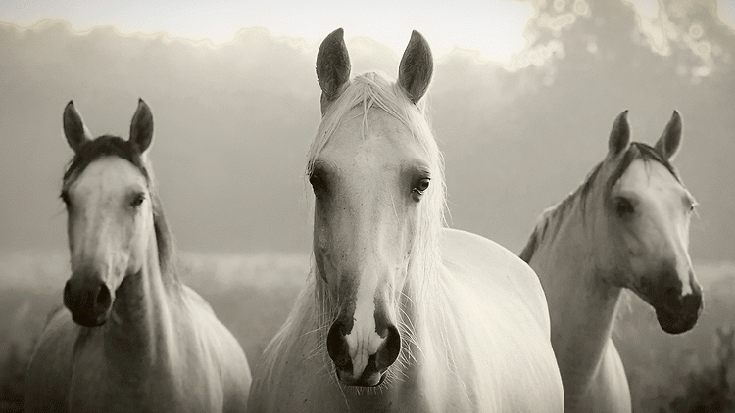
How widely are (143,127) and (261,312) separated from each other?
1.67 metres

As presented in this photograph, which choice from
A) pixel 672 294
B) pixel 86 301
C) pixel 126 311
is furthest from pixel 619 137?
pixel 86 301

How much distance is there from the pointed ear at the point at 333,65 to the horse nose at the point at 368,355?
25.6 inches

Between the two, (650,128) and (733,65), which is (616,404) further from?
(733,65)

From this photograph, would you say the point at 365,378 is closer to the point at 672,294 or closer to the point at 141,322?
the point at 141,322

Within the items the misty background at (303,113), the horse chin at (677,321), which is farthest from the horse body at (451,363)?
the misty background at (303,113)

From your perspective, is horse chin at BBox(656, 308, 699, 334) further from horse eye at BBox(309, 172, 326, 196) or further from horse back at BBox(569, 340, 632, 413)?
horse eye at BBox(309, 172, 326, 196)

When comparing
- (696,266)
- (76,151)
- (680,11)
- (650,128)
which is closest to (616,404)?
(696,266)

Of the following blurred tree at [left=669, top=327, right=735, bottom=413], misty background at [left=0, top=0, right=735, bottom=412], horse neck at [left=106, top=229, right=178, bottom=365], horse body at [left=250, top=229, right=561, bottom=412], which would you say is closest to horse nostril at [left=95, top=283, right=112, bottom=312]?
horse neck at [left=106, top=229, right=178, bottom=365]

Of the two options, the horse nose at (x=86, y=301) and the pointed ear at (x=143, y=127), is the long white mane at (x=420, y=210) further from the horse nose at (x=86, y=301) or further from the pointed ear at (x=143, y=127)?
the pointed ear at (x=143, y=127)

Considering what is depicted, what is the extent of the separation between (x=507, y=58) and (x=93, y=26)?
2.71 meters

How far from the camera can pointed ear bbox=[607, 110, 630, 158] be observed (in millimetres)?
3051

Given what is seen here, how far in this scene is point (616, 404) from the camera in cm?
300

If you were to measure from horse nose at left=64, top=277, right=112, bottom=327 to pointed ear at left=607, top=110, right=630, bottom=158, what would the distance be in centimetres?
233

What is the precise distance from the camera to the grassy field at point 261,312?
11.6 feet
